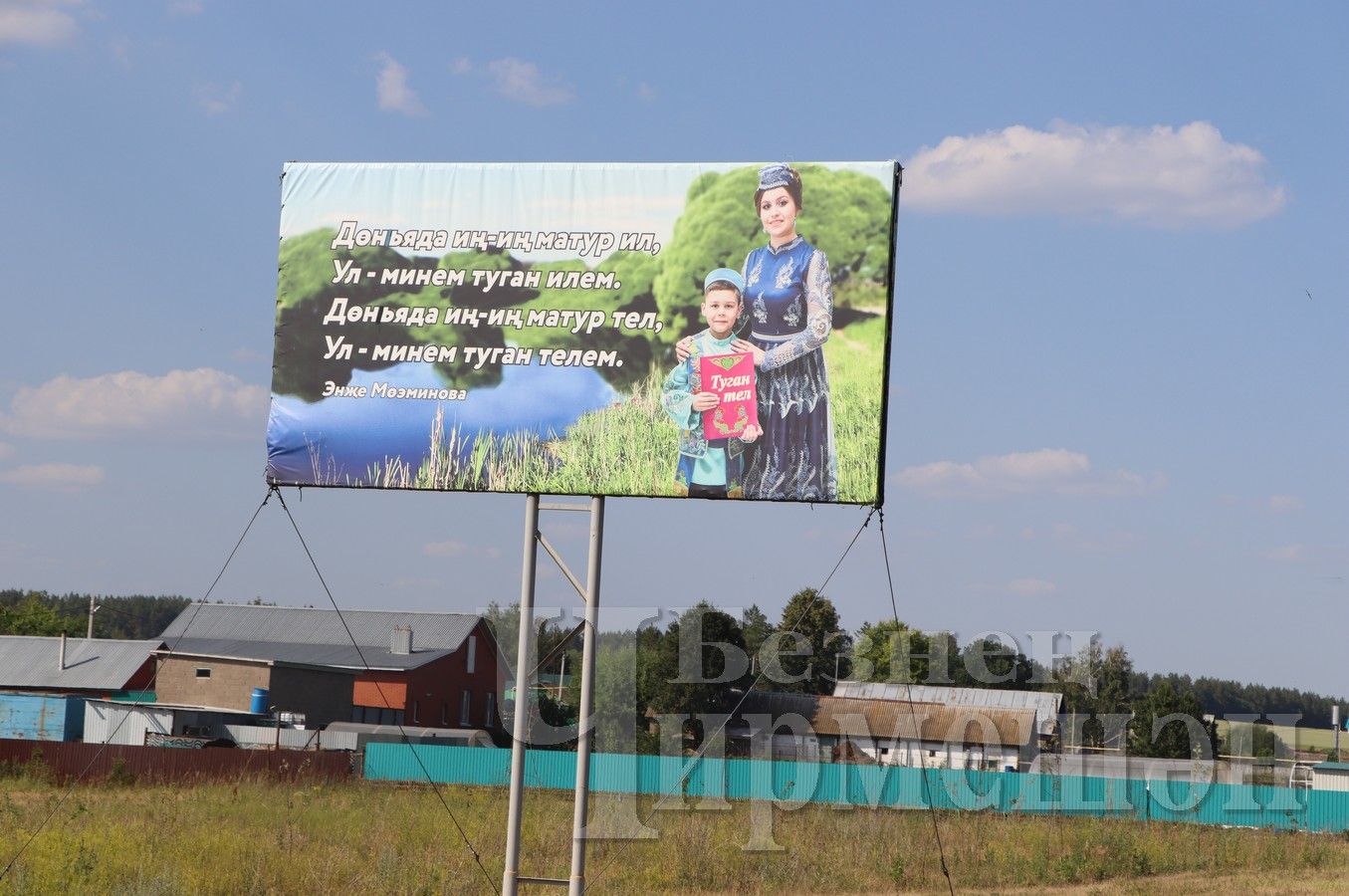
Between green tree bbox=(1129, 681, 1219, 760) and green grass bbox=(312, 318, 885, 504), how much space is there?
45247 mm

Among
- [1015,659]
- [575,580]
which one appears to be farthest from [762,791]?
[1015,659]

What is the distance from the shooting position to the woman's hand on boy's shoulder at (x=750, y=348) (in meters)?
12.4

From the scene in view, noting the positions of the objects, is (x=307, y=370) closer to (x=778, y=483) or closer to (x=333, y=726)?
(x=778, y=483)

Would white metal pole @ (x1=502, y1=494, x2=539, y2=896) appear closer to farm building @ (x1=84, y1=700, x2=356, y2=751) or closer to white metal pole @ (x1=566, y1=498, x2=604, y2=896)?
white metal pole @ (x1=566, y1=498, x2=604, y2=896)

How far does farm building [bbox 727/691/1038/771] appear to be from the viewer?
178ft

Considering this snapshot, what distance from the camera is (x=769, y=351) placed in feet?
40.4

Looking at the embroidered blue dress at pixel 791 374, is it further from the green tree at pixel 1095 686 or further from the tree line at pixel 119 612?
the tree line at pixel 119 612

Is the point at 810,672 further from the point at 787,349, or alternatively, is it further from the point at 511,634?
the point at 787,349

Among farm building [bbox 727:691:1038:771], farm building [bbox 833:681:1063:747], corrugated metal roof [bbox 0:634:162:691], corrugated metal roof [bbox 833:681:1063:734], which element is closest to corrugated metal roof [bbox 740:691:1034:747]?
farm building [bbox 727:691:1038:771]

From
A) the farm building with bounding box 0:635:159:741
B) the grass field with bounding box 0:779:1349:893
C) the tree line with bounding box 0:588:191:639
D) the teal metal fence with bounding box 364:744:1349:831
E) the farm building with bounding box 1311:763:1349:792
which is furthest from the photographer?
the tree line with bounding box 0:588:191:639

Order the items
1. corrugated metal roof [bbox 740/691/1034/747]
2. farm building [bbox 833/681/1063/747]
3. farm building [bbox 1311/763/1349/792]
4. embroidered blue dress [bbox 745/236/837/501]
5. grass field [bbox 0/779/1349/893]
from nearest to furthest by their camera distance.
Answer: embroidered blue dress [bbox 745/236/837/501]
grass field [bbox 0/779/1349/893]
farm building [bbox 1311/763/1349/792]
corrugated metal roof [bbox 740/691/1034/747]
farm building [bbox 833/681/1063/747]

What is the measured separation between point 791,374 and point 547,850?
12982 mm

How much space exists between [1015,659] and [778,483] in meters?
59.1

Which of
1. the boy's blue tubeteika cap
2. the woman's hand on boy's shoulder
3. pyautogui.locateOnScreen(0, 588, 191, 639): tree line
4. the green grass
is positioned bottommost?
pyautogui.locateOnScreen(0, 588, 191, 639): tree line
